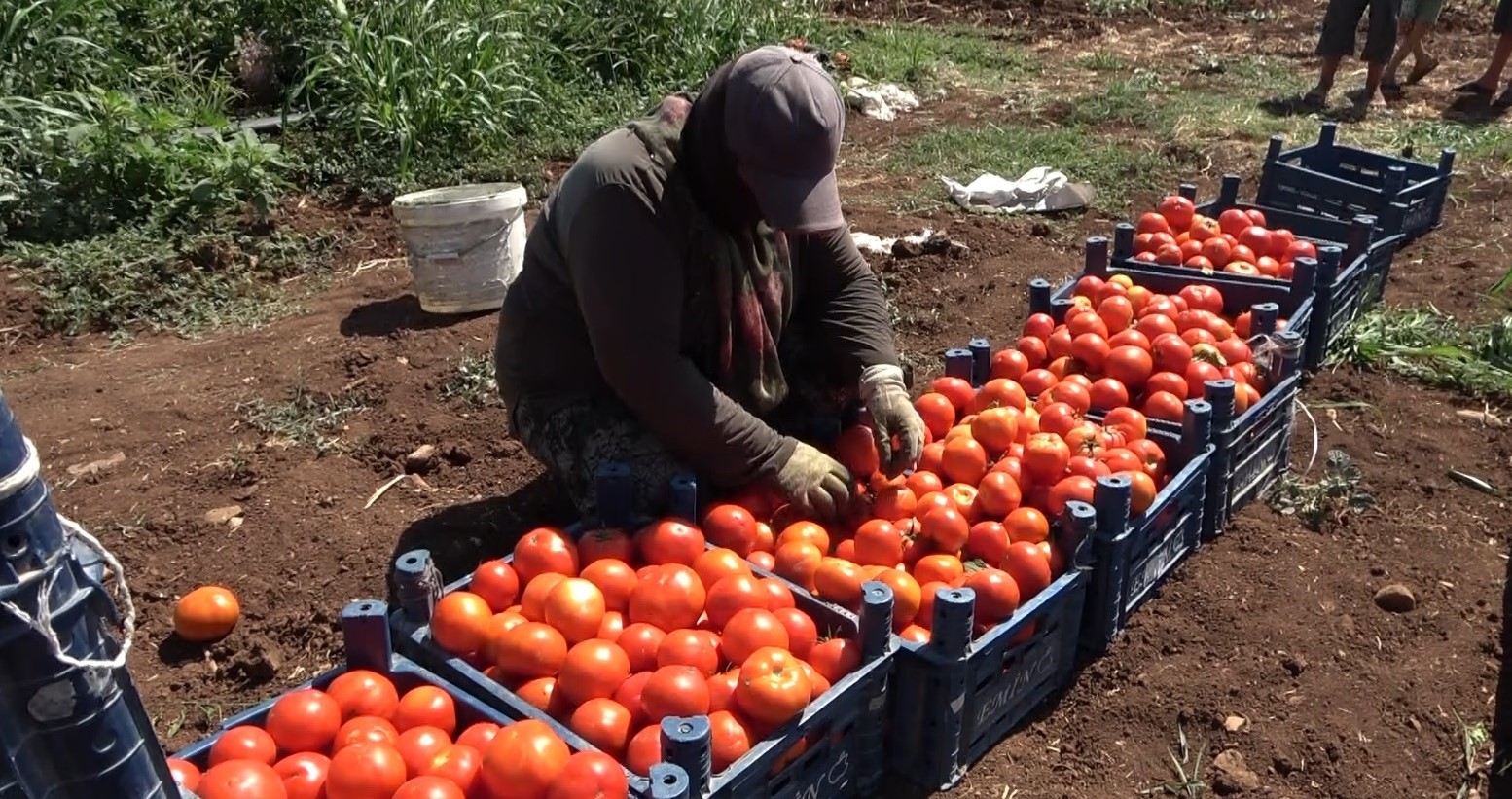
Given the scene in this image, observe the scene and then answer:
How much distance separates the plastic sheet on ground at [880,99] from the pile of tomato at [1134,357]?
581 centimetres

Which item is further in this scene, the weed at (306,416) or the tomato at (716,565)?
the weed at (306,416)

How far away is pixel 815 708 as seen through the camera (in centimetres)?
253

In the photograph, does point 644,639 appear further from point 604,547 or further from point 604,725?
point 604,547

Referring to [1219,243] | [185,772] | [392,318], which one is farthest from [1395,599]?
[392,318]

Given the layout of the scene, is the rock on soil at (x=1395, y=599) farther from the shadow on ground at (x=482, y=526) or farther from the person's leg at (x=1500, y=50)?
the person's leg at (x=1500, y=50)

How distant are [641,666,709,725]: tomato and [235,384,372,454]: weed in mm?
2600

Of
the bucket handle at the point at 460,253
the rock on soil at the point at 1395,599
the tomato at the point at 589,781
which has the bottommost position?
Answer: the rock on soil at the point at 1395,599

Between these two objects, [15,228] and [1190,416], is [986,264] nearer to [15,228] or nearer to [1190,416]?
[1190,416]

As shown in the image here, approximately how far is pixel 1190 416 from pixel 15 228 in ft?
19.7

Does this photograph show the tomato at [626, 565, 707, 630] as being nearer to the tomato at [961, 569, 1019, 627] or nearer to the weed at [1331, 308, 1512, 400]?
the tomato at [961, 569, 1019, 627]

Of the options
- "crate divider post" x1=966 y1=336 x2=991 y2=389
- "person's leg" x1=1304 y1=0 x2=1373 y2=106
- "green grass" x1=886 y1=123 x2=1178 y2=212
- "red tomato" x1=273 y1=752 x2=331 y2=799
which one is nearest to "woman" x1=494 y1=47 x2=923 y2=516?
"crate divider post" x1=966 y1=336 x2=991 y2=389

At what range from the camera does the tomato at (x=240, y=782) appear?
85.2 inches

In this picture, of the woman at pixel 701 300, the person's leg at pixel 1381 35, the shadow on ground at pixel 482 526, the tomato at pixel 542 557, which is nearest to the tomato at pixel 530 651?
the tomato at pixel 542 557

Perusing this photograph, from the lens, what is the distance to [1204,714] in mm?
3275
